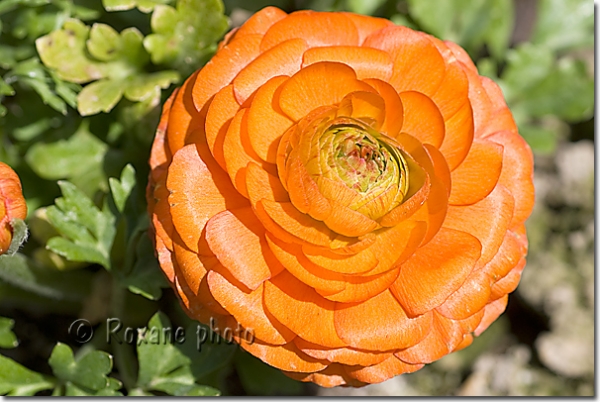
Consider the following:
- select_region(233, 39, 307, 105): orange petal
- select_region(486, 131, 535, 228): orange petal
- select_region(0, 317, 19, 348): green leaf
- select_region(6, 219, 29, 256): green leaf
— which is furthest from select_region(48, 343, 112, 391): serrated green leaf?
select_region(486, 131, 535, 228): orange petal

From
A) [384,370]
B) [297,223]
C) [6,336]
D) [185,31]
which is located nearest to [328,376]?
[384,370]

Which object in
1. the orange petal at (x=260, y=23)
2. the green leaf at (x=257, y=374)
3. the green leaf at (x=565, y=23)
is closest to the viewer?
the orange petal at (x=260, y=23)

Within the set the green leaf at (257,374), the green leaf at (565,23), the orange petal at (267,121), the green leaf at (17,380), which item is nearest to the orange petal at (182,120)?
the orange petal at (267,121)

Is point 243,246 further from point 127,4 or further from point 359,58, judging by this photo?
point 127,4

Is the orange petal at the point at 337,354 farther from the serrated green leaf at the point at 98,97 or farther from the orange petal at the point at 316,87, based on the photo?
the serrated green leaf at the point at 98,97

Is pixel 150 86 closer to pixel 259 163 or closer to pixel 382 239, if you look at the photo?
pixel 259 163

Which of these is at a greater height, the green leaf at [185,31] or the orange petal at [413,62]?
the orange petal at [413,62]

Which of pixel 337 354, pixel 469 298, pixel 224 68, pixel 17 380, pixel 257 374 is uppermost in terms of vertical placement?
pixel 224 68

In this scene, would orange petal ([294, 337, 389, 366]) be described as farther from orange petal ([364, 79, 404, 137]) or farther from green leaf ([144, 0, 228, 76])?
green leaf ([144, 0, 228, 76])
